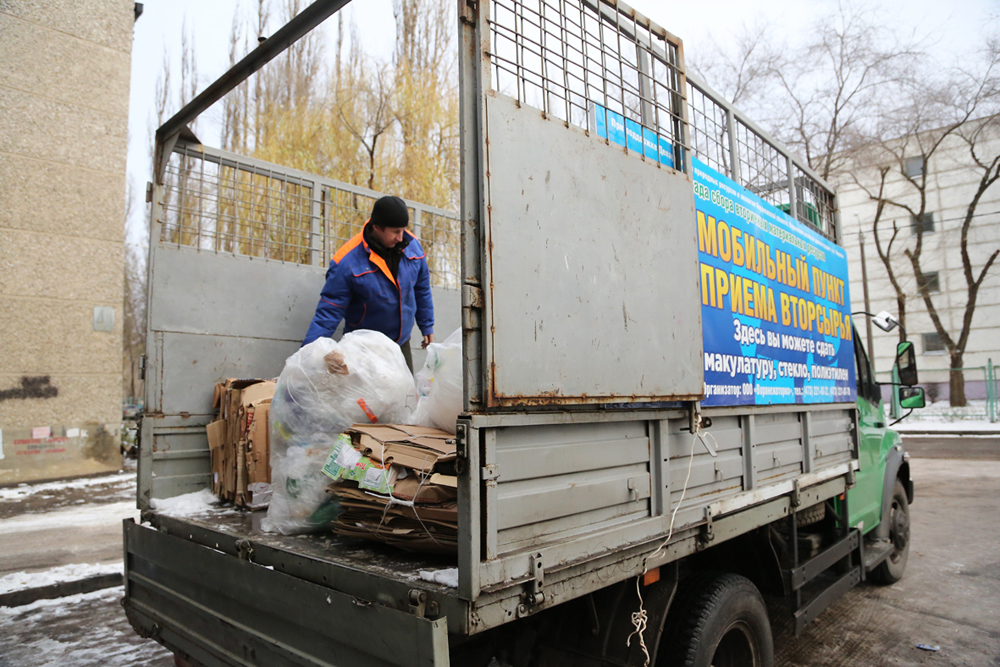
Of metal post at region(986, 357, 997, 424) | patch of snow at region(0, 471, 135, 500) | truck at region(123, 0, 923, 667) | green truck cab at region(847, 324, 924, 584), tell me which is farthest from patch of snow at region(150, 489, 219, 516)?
metal post at region(986, 357, 997, 424)

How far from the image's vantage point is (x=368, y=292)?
3.50 metres

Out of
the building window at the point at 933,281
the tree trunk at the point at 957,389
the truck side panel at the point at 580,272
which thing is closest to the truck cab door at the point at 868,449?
the truck side panel at the point at 580,272

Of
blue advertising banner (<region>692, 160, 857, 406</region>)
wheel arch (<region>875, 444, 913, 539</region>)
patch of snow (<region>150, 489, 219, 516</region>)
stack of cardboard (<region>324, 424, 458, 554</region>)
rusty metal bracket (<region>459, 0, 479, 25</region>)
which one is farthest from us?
wheel arch (<region>875, 444, 913, 539</region>)

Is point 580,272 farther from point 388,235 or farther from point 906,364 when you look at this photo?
point 906,364

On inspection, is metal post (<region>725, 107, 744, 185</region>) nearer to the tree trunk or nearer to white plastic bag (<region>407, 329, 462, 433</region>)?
white plastic bag (<region>407, 329, 462, 433</region>)

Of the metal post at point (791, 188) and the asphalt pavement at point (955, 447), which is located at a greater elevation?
the metal post at point (791, 188)

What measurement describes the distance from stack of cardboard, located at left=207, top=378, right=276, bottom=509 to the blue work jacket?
48 cm

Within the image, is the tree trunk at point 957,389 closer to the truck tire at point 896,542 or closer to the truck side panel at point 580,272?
the truck tire at point 896,542

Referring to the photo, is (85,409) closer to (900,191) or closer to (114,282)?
(114,282)

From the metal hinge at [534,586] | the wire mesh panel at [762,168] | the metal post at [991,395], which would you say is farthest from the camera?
the metal post at [991,395]

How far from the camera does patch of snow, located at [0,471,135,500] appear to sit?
8.76 meters

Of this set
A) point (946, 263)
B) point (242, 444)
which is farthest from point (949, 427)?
point (242, 444)

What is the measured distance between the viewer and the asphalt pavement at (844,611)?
3543mm

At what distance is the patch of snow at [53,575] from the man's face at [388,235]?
3.73 m
